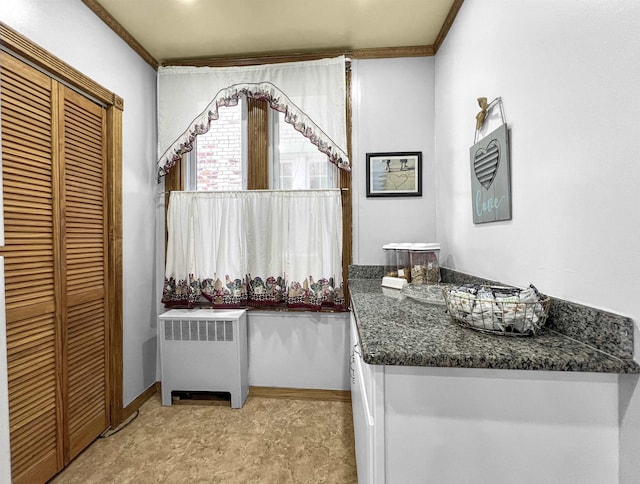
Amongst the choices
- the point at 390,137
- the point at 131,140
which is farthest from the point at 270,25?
the point at 131,140

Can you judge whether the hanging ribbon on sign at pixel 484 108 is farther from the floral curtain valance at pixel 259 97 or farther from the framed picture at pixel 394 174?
the floral curtain valance at pixel 259 97

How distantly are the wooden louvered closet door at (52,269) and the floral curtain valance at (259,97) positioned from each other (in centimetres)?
53

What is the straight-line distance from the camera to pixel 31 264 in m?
1.50

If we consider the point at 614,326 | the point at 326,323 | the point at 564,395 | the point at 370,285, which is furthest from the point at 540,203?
→ the point at 326,323

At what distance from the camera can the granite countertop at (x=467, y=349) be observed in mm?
783

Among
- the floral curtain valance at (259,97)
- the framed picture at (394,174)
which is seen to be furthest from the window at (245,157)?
the framed picture at (394,174)

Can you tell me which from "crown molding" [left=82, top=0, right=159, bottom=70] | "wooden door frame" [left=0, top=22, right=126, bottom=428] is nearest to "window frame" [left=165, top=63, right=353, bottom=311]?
"wooden door frame" [left=0, top=22, right=126, bottom=428]

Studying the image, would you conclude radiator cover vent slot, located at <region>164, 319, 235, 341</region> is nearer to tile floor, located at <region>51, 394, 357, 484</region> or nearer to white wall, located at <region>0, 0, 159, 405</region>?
white wall, located at <region>0, 0, 159, 405</region>

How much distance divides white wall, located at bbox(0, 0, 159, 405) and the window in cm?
36

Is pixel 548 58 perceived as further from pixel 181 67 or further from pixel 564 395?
pixel 181 67

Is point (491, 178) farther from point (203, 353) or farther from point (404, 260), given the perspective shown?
point (203, 353)

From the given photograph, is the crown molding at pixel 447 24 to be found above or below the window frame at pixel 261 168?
above

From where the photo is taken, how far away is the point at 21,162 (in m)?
1.46

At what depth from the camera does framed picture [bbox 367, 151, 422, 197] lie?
7.72ft
